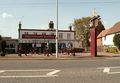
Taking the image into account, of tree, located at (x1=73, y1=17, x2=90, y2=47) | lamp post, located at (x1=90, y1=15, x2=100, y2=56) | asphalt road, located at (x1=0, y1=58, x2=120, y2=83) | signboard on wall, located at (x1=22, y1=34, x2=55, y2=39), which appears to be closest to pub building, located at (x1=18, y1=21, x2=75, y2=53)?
signboard on wall, located at (x1=22, y1=34, x2=55, y2=39)

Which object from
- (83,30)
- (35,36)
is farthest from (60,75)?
(83,30)

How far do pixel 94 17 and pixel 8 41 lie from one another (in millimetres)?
35468

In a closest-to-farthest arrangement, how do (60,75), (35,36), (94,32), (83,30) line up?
(60,75) < (94,32) < (35,36) < (83,30)

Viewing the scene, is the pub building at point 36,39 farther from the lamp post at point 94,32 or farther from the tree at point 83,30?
the tree at point 83,30

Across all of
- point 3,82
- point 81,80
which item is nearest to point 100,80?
point 81,80

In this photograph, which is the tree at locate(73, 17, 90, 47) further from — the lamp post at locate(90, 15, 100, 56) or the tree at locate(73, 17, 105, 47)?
the lamp post at locate(90, 15, 100, 56)

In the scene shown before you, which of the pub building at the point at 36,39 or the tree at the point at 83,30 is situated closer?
the pub building at the point at 36,39

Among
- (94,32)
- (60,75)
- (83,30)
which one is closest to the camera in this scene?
(60,75)

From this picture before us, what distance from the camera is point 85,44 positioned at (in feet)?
431

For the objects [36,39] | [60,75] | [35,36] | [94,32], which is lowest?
[60,75]

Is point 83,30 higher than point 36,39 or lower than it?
higher

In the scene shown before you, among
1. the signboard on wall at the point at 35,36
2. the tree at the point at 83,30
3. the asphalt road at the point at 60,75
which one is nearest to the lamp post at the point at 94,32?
the signboard on wall at the point at 35,36

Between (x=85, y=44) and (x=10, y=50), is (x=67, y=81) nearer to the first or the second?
(x=10, y=50)

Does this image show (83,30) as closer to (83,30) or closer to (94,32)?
(83,30)
